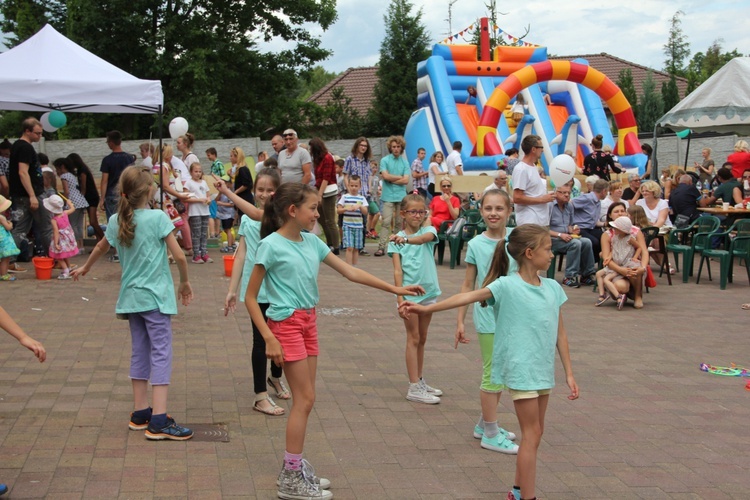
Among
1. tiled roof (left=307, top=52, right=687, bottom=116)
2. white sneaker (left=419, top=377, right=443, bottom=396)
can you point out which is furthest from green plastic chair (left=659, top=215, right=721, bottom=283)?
tiled roof (left=307, top=52, right=687, bottom=116)

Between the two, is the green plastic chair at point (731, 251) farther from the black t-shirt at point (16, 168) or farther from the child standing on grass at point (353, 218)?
the black t-shirt at point (16, 168)

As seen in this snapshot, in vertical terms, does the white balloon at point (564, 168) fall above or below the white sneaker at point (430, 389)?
Result: above

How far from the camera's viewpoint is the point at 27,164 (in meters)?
11.8

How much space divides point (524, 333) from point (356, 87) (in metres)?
49.0

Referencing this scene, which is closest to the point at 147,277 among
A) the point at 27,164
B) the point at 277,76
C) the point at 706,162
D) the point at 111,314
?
the point at 111,314

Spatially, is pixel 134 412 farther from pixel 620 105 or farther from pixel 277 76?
pixel 277 76

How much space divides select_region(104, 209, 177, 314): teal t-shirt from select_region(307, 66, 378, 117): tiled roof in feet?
142

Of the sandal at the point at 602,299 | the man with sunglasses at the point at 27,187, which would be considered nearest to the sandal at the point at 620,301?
the sandal at the point at 602,299

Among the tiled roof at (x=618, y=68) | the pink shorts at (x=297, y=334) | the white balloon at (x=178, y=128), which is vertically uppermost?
the tiled roof at (x=618, y=68)

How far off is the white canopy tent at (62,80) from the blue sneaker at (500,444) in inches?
315

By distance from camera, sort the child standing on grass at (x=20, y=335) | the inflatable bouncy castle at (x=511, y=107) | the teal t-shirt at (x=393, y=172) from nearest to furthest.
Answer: the child standing on grass at (x=20, y=335)
the teal t-shirt at (x=393, y=172)
the inflatable bouncy castle at (x=511, y=107)

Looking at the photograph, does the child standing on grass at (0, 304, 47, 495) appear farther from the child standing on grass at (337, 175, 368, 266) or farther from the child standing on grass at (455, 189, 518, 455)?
the child standing on grass at (337, 175, 368, 266)

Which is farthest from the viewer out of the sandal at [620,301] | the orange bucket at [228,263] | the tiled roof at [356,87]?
the tiled roof at [356,87]

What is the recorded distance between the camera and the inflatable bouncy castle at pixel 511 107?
70.4ft
